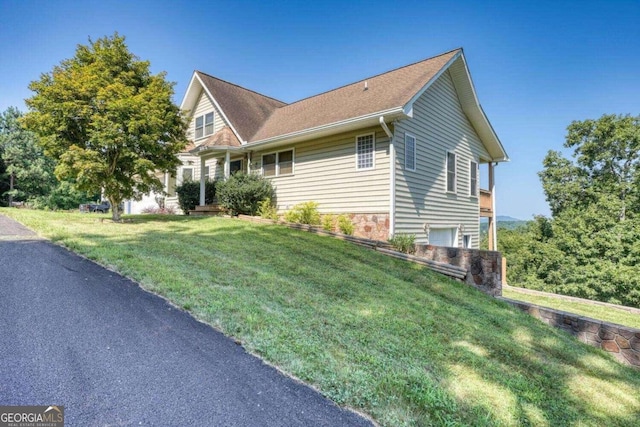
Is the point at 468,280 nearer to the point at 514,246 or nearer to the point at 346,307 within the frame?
the point at 346,307

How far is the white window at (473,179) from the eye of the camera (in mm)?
14852

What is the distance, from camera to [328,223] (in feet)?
35.4

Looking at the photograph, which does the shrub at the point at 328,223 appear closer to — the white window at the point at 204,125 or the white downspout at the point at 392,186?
the white downspout at the point at 392,186

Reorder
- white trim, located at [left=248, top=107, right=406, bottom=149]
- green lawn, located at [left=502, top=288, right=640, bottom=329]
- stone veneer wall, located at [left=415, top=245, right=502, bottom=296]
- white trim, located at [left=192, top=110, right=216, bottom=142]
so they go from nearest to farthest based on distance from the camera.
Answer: stone veneer wall, located at [left=415, top=245, right=502, bottom=296]
green lawn, located at [left=502, top=288, right=640, bottom=329]
white trim, located at [left=248, top=107, right=406, bottom=149]
white trim, located at [left=192, top=110, right=216, bottom=142]

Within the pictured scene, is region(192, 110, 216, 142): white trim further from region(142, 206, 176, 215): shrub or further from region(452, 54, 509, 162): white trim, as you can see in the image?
region(452, 54, 509, 162): white trim

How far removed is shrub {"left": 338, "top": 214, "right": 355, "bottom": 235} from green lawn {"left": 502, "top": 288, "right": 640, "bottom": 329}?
5735 millimetres

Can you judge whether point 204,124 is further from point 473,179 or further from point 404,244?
point 473,179

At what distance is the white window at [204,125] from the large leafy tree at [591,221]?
2363 centimetres

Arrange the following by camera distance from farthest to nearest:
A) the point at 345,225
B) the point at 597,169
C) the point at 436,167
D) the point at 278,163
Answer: the point at 597,169 < the point at 278,163 < the point at 436,167 < the point at 345,225

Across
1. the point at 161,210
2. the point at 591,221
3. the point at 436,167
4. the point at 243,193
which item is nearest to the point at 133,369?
the point at 243,193

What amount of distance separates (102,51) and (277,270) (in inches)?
375

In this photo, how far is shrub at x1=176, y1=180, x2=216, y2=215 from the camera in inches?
568

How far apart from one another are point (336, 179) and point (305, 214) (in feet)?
5.43

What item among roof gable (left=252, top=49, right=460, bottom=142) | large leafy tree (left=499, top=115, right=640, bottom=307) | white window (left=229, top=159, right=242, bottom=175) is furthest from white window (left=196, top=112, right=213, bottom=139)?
large leafy tree (left=499, top=115, right=640, bottom=307)
